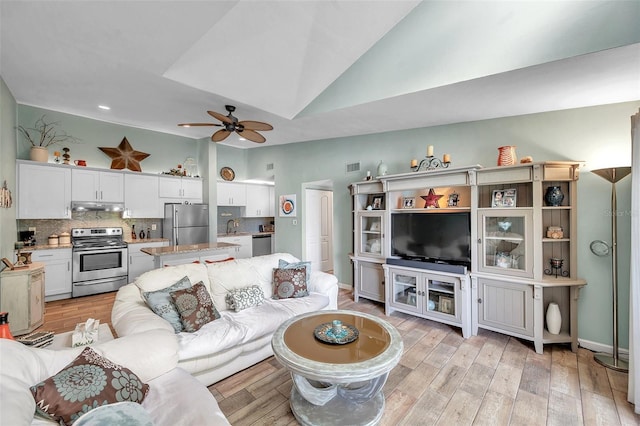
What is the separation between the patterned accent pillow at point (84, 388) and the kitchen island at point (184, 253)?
244 cm

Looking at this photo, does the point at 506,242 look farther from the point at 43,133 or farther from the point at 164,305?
the point at 43,133

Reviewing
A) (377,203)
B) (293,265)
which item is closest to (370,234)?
(377,203)

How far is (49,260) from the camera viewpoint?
4.09m

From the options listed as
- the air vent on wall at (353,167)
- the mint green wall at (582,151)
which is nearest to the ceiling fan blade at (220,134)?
the air vent on wall at (353,167)

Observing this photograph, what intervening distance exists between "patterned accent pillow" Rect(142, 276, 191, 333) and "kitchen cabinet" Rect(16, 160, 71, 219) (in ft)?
11.2

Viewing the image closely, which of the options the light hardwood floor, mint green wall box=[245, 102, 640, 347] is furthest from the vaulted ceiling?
the light hardwood floor

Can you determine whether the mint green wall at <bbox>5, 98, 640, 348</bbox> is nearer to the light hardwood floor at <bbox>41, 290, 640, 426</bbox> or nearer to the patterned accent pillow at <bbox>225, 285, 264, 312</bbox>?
the light hardwood floor at <bbox>41, 290, 640, 426</bbox>

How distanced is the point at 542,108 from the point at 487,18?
1250 mm

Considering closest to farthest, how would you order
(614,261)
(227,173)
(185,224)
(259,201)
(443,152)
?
(614,261) < (443,152) < (185,224) < (227,173) < (259,201)

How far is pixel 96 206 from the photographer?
4.61m

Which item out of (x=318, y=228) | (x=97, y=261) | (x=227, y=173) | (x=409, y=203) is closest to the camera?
(x=409, y=203)

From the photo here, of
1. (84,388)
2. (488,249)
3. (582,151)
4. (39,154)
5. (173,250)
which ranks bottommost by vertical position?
(84,388)

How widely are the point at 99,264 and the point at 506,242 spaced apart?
240 inches

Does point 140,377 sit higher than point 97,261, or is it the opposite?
point 97,261
